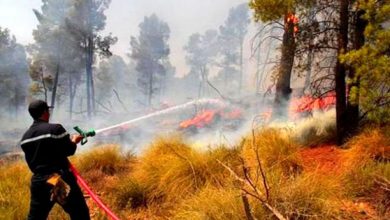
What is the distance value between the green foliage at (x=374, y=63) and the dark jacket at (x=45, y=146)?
4024 mm

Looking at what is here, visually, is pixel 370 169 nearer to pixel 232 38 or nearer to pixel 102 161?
pixel 102 161

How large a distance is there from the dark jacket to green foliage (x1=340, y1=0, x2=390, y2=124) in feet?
13.2

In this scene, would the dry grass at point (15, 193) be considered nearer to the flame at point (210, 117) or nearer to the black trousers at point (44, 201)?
the black trousers at point (44, 201)

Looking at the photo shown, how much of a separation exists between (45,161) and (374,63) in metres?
4.45

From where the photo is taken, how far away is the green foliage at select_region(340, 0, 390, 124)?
220 inches

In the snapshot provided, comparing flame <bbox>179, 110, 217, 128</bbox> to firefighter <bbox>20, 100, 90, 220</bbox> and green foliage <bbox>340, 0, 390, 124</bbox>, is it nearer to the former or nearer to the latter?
green foliage <bbox>340, 0, 390, 124</bbox>

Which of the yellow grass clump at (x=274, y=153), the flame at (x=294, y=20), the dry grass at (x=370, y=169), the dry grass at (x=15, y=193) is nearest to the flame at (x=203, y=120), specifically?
the flame at (x=294, y=20)

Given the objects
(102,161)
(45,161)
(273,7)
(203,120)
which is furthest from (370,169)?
(203,120)

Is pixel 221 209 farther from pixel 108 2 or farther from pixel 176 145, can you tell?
pixel 108 2

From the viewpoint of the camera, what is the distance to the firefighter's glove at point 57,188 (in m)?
4.44

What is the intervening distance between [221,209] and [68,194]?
179 cm

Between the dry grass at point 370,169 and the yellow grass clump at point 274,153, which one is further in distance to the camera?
the yellow grass clump at point 274,153

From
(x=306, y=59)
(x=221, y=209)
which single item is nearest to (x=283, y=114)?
(x=306, y=59)

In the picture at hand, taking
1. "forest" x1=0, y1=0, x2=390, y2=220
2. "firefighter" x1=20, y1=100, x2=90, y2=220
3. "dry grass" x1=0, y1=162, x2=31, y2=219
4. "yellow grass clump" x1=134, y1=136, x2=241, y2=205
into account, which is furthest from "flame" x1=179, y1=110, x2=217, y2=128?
"firefighter" x1=20, y1=100, x2=90, y2=220
